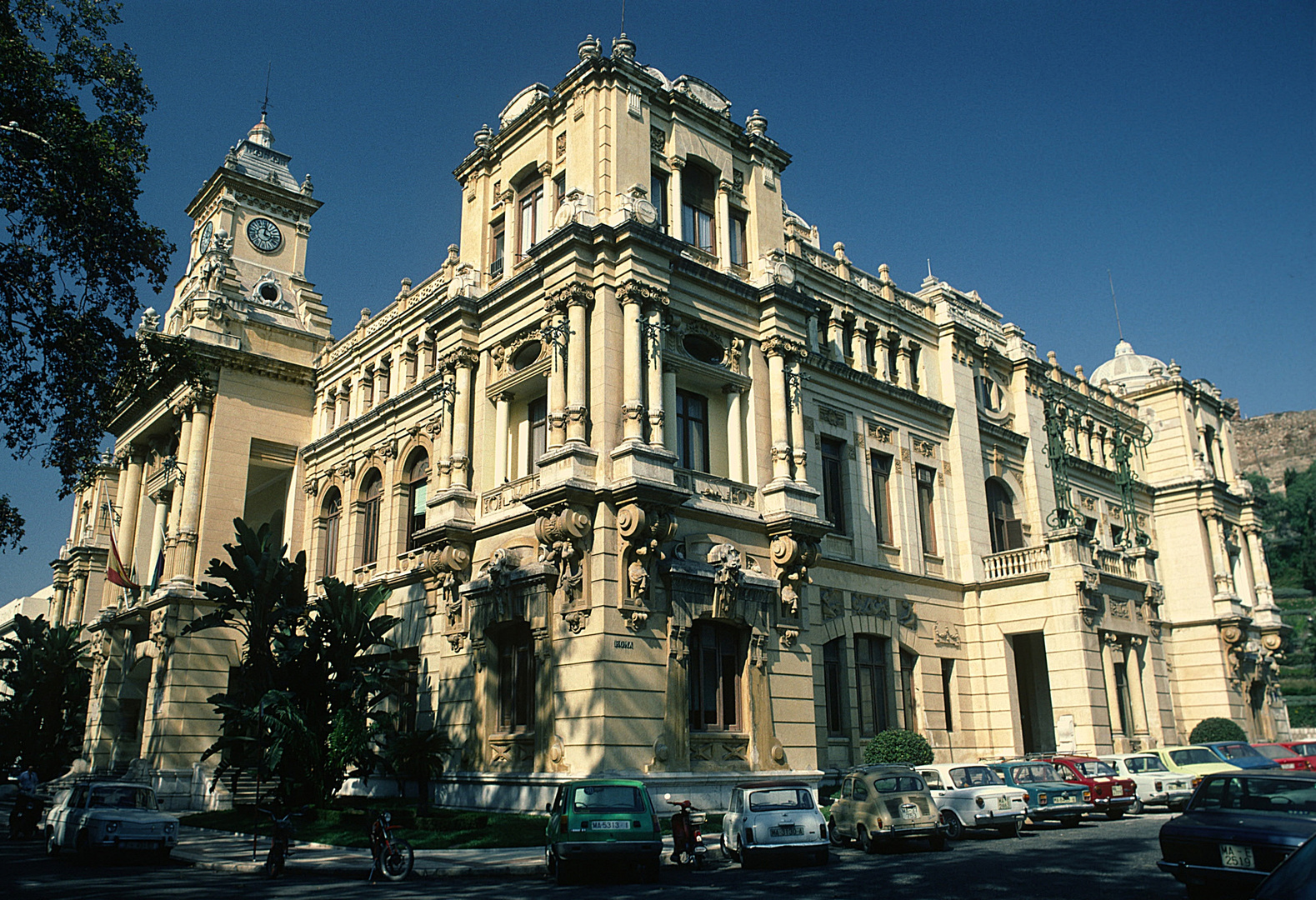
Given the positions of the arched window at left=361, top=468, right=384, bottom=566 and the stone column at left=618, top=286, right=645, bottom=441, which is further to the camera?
the arched window at left=361, top=468, right=384, bottom=566

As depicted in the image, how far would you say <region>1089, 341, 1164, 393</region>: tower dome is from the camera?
5425cm

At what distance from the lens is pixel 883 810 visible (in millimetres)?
19531

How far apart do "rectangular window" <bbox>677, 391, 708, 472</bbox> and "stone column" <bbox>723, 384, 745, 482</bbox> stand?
0.70 meters

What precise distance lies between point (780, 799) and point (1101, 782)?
11.2 metres

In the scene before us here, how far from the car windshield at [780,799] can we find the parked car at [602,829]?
236 centimetres

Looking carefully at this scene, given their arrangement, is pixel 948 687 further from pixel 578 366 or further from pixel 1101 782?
pixel 578 366

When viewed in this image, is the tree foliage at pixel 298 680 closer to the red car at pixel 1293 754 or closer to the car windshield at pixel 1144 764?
the car windshield at pixel 1144 764

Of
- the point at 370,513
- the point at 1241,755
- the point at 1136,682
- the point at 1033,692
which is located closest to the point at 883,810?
the point at 1241,755

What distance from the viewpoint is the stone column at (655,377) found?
25.5 m

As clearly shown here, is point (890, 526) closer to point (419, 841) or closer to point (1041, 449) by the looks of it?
point (1041, 449)

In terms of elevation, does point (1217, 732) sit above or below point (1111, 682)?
below

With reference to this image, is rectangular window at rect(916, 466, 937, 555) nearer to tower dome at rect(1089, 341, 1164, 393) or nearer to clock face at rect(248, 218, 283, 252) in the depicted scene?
tower dome at rect(1089, 341, 1164, 393)

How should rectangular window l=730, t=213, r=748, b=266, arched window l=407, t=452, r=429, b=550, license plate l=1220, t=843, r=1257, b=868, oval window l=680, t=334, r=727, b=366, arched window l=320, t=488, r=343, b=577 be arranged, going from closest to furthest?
license plate l=1220, t=843, r=1257, b=868 < oval window l=680, t=334, r=727, b=366 < rectangular window l=730, t=213, r=748, b=266 < arched window l=407, t=452, r=429, b=550 < arched window l=320, t=488, r=343, b=577

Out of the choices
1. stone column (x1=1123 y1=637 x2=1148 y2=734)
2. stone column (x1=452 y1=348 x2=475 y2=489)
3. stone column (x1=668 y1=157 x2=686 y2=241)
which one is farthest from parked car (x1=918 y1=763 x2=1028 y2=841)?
stone column (x1=668 y1=157 x2=686 y2=241)
